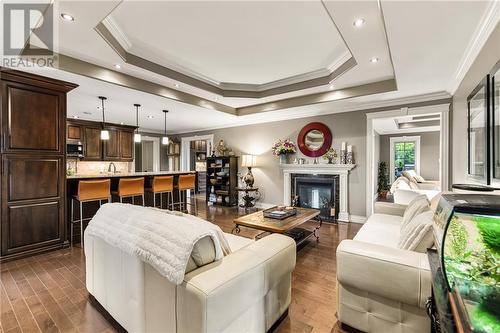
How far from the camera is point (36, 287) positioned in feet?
7.68

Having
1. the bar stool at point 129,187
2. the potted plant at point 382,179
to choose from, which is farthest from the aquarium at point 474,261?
the potted plant at point 382,179

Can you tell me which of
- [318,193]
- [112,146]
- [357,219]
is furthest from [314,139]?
[112,146]

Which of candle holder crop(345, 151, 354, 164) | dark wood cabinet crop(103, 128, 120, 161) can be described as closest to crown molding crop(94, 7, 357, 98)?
candle holder crop(345, 151, 354, 164)

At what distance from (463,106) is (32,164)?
20.7ft

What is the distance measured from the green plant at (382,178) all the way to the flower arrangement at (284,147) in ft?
16.2

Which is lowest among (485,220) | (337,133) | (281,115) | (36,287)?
(36,287)

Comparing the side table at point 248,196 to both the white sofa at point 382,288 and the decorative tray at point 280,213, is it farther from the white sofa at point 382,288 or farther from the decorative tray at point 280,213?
the white sofa at point 382,288

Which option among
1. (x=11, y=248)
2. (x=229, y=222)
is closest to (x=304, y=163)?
(x=229, y=222)

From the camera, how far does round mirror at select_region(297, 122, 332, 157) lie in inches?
206

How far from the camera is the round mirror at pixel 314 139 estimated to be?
5.35 meters

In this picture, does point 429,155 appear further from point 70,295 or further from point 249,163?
point 70,295

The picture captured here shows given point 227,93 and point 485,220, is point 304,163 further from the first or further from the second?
point 485,220

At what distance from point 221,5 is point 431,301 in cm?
281

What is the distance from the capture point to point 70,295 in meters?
2.20
